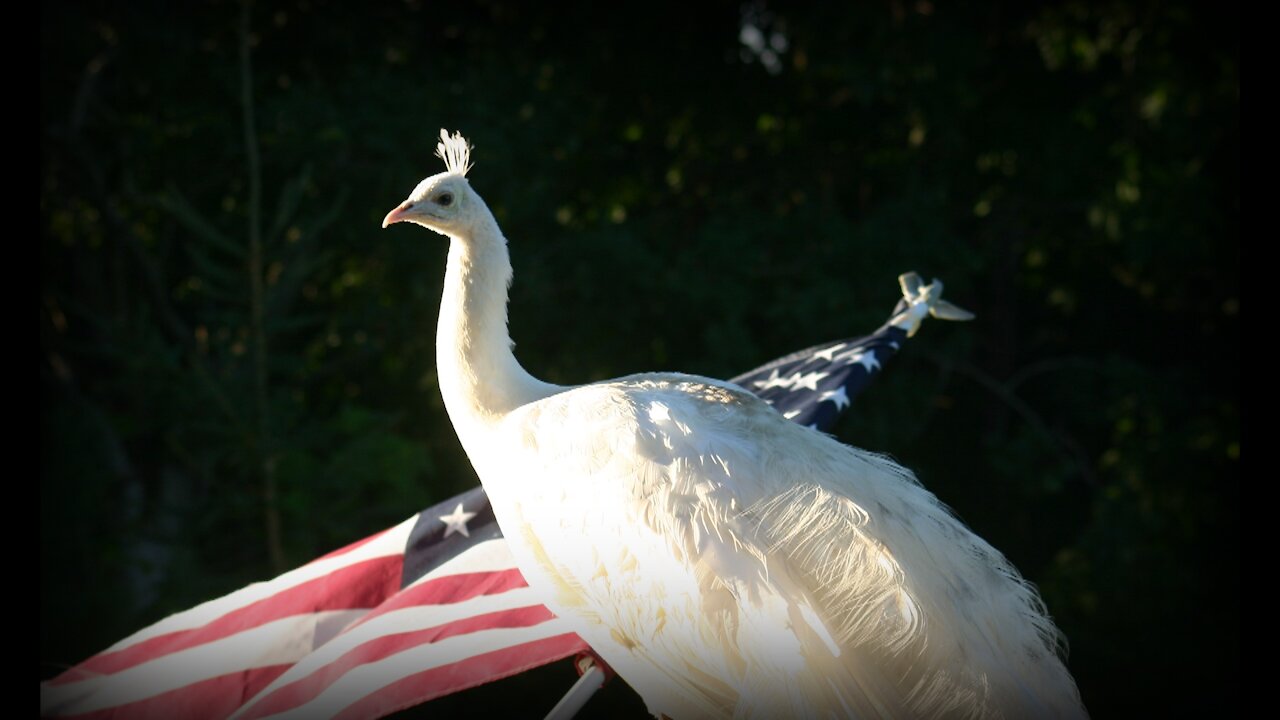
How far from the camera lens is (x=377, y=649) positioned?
137 inches

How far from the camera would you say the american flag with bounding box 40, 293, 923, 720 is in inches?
134

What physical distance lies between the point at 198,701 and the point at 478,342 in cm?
149

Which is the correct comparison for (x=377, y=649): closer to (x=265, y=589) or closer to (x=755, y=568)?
(x=265, y=589)

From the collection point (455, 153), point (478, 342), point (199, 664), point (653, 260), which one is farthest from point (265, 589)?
point (653, 260)

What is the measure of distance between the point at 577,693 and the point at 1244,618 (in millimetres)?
7082

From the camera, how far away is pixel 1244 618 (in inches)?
336

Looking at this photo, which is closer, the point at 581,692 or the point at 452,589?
the point at 581,692

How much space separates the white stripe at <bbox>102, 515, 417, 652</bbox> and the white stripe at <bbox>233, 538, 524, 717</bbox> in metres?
0.34

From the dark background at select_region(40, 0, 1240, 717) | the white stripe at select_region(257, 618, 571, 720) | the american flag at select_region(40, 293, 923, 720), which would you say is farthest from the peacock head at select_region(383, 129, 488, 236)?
the dark background at select_region(40, 0, 1240, 717)

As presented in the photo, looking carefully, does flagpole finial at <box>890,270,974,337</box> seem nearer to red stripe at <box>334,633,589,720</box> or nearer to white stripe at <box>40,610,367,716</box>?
red stripe at <box>334,633,589,720</box>

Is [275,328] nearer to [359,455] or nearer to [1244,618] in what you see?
[359,455]

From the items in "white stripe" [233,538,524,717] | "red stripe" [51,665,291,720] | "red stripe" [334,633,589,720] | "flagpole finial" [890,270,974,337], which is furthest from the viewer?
"flagpole finial" [890,270,974,337]

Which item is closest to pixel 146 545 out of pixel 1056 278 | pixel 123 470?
pixel 123 470

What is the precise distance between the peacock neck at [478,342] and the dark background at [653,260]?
4.24m
